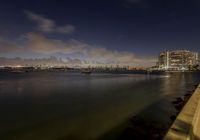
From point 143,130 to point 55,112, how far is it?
9218 mm

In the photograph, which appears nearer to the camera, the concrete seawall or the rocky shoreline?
the concrete seawall

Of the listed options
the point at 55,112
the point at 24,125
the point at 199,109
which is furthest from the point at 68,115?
the point at 199,109

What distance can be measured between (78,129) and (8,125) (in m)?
5.28

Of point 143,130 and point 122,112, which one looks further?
point 122,112

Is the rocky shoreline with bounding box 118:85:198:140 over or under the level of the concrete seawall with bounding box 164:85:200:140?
under

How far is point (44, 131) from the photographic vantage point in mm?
12625

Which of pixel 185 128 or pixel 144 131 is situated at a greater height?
pixel 185 128

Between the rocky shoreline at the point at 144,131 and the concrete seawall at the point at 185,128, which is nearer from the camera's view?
the concrete seawall at the point at 185,128

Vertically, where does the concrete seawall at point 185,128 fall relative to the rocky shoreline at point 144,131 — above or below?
above

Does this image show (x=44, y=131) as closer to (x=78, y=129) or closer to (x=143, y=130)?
(x=78, y=129)

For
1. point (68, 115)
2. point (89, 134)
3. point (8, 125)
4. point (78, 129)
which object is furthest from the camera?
point (68, 115)

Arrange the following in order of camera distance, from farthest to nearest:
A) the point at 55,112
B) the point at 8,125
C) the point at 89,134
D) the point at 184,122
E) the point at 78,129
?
the point at 55,112
the point at 8,125
the point at 78,129
the point at 89,134
the point at 184,122

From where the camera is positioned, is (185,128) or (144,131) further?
(144,131)

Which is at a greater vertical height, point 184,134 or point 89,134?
point 184,134
